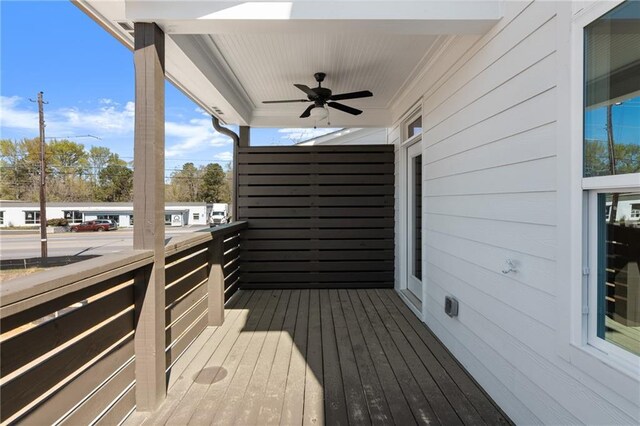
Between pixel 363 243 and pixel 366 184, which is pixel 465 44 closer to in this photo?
pixel 366 184

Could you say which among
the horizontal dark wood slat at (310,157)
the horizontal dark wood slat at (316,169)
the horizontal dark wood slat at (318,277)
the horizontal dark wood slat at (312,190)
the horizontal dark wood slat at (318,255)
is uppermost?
the horizontal dark wood slat at (310,157)

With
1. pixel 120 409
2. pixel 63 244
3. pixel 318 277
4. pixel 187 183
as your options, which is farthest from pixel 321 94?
pixel 187 183

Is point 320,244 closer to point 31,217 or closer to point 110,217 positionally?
point 110,217

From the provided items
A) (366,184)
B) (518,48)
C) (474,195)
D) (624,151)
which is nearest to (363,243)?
(366,184)

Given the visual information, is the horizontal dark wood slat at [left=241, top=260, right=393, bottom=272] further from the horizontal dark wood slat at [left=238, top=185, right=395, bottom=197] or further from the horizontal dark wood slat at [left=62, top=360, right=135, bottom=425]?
the horizontal dark wood slat at [left=62, top=360, right=135, bottom=425]

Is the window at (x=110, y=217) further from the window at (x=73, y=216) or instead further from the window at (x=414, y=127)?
the window at (x=414, y=127)

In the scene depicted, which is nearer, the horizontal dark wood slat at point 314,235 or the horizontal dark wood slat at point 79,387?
the horizontal dark wood slat at point 79,387

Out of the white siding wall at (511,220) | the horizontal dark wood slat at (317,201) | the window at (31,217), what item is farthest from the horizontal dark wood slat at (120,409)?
the window at (31,217)

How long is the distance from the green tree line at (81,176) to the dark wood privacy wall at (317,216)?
14822 millimetres

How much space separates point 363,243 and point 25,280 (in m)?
3.82

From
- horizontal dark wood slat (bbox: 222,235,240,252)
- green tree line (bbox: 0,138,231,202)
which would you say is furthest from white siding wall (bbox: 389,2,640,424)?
green tree line (bbox: 0,138,231,202)

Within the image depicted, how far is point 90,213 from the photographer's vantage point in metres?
26.8

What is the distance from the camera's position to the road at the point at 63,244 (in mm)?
18891

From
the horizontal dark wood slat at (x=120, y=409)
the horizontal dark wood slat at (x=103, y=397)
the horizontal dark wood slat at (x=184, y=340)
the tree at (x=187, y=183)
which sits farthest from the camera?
the tree at (x=187, y=183)
